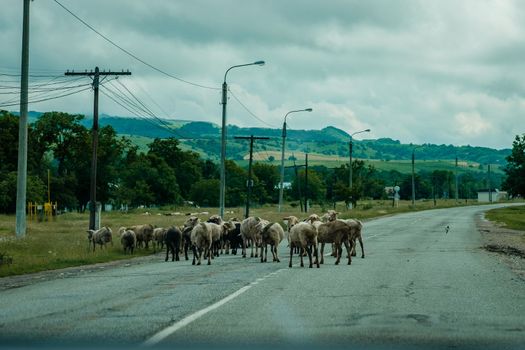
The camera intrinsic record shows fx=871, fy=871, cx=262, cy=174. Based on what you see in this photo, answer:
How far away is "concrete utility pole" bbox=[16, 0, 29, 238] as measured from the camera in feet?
114

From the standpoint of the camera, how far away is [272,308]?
45.0ft

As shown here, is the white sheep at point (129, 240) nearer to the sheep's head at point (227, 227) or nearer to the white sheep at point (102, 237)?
the white sheep at point (102, 237)

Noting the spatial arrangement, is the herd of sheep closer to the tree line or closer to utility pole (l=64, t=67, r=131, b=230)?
utility pole (l=64, t=67, r=131, b=230)

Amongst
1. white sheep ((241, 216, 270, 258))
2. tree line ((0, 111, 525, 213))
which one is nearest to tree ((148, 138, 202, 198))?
tree line ((0, 111, 525, 213))

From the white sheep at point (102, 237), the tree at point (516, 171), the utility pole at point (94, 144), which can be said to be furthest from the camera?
the tree at point (516, 171)

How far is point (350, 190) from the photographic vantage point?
326 ft

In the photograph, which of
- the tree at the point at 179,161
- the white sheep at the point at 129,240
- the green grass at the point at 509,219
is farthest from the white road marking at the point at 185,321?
the tree at the point at 179,161

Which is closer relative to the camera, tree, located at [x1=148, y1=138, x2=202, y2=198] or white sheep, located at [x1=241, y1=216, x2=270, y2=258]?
white sheep, located at [x1=241, y1=216, x2=270, y2=258]

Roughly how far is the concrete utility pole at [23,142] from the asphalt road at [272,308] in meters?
12.9

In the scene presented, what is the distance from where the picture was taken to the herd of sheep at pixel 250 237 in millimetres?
23844

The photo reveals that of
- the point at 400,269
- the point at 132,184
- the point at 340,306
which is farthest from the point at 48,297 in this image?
the point at 132,184

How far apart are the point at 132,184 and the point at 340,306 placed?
110694 millimetres

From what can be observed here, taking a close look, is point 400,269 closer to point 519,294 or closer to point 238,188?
point 519,294

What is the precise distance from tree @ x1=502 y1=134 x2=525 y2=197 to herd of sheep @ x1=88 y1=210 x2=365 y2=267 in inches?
2030
